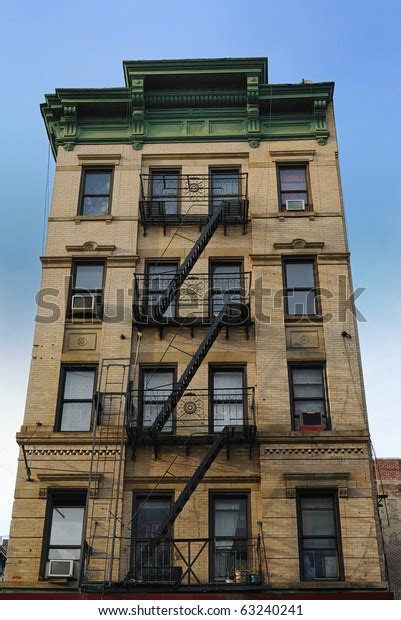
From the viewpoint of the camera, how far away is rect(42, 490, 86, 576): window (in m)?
17.7

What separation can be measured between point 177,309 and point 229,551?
6289mm

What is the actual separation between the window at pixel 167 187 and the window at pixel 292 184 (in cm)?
297

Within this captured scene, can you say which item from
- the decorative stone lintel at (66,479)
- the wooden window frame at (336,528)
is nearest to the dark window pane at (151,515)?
the decorative stone lintel at (66,479)

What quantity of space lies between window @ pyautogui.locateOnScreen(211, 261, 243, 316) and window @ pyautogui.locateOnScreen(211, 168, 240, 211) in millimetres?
1915

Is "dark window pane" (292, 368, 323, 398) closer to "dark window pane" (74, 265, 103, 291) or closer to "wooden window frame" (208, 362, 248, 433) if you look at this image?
"wooden window frame" (208, 362, 248, 433)

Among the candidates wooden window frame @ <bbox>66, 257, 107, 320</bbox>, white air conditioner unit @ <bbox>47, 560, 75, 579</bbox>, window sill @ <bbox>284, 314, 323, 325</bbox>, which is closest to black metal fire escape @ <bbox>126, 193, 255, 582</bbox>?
window sill @ <bbox>284, 314, 323, 325</bbox>

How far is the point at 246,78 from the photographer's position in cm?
2370

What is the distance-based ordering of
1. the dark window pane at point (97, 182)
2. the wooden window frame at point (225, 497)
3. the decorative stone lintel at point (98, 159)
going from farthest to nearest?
the decorative stone lintel at point (98, 159), the dark window pane at point (97, 182), the wooden window frame at point (225, 497)

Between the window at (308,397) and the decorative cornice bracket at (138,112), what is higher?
the decorative cornice bracket at (138,112)

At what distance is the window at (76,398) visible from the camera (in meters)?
19.3

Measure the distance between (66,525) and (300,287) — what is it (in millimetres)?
8410

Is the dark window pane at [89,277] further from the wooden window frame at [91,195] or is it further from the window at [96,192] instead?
the window at [96,192]

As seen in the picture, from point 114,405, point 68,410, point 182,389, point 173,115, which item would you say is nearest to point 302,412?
point 182,389

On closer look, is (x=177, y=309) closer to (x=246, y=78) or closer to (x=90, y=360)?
(x=90, y=360)
